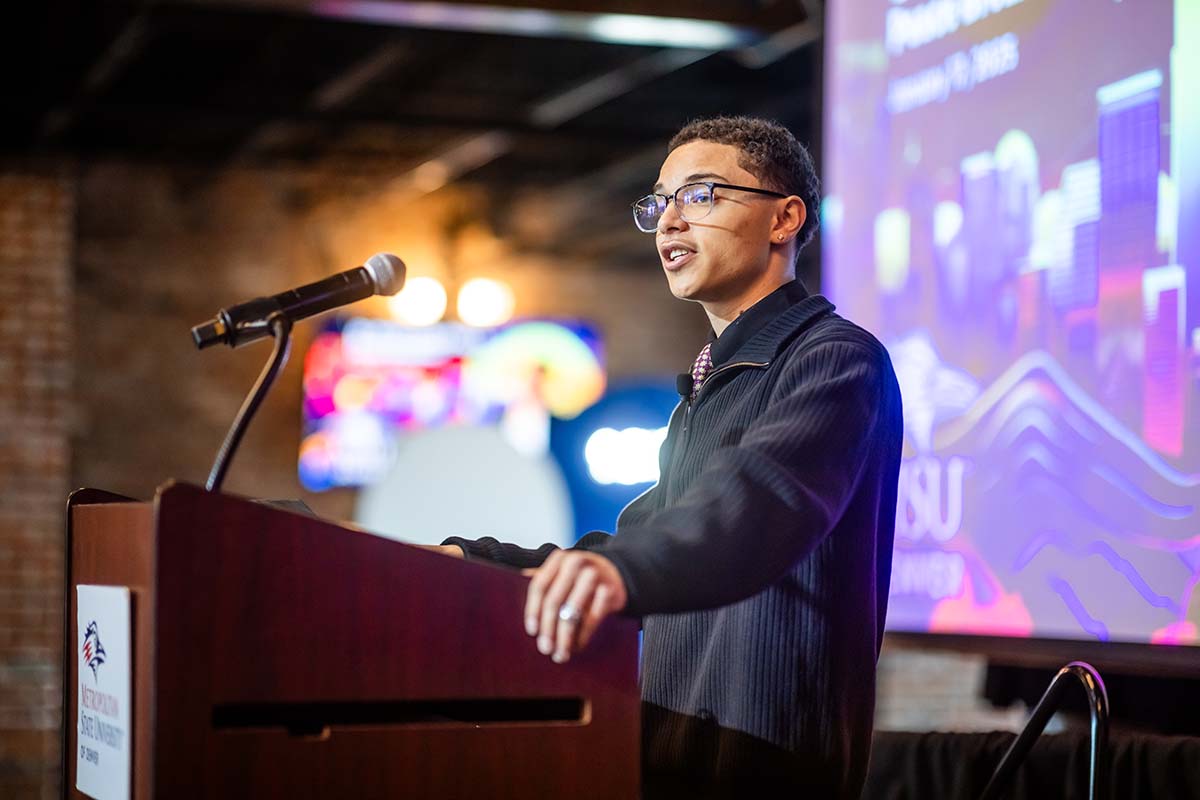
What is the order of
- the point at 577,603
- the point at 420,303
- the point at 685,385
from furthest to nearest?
the point at 420,303, the point at 685,385, the point at 577,603

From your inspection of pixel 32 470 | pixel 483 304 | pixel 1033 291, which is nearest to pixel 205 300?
pixel 483 304

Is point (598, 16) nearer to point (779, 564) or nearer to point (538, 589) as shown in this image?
point (779, 564)

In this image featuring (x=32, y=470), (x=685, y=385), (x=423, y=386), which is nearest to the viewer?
(x=685, y=385)

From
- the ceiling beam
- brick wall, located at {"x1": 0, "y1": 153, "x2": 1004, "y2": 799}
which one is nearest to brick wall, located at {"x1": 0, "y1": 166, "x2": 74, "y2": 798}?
brick wall, located at {"x1": 0, "y1": 153, "x2": 1004, "y2": 799}

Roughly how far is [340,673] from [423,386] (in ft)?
23.9

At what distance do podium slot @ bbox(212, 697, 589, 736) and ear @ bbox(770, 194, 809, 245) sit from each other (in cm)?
80

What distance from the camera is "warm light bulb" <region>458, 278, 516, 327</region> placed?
8.86m

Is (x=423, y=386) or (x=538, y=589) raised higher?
(x=423, y=386)

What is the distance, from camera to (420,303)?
28.5 feet

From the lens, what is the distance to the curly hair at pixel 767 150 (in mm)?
1934

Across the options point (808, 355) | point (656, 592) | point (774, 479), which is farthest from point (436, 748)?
point (808, 355)

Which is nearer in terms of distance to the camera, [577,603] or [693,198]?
[577,603]

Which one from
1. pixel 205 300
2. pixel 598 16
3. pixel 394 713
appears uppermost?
pixel 598 16

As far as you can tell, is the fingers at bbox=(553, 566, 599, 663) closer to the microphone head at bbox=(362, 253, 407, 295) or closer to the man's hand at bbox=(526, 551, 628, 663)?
the man's hand at bbox=(526, 551, 628, 663)
